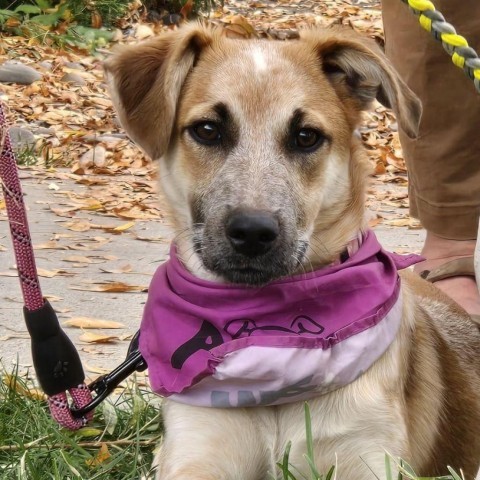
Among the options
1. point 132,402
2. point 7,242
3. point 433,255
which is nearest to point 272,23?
point 7,242

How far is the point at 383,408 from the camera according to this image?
117 inches

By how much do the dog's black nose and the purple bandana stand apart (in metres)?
0.17

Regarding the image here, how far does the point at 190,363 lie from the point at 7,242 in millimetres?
4209

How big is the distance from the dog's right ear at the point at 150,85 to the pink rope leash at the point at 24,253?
41 cm

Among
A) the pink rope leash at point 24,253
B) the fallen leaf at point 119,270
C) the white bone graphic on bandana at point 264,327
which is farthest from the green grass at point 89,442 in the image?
the fallen leaf at point 119,270

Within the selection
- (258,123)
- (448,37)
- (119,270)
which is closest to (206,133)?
(258,123)

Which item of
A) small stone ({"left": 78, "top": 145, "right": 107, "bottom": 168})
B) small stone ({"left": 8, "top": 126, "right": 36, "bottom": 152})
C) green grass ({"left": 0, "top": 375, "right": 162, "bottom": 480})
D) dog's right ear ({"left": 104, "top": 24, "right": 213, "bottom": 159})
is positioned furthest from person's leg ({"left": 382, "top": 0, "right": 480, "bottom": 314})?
small stone ({"left": 8, "top": 126, "right": 36, "bottom": 152})

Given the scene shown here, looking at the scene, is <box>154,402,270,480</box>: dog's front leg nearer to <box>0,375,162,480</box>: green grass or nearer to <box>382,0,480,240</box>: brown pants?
<box>0,375,162,480</box>: green grass

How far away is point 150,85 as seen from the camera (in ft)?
10.8

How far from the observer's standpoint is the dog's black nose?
114 inches

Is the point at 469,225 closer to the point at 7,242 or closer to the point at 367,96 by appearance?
the point at 367,96

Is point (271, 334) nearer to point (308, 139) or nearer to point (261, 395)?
point (261, 395)

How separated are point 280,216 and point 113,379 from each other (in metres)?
0.95

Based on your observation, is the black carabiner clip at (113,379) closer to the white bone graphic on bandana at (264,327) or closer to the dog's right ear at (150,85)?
the white bone graphic on bandana at (264,327)
